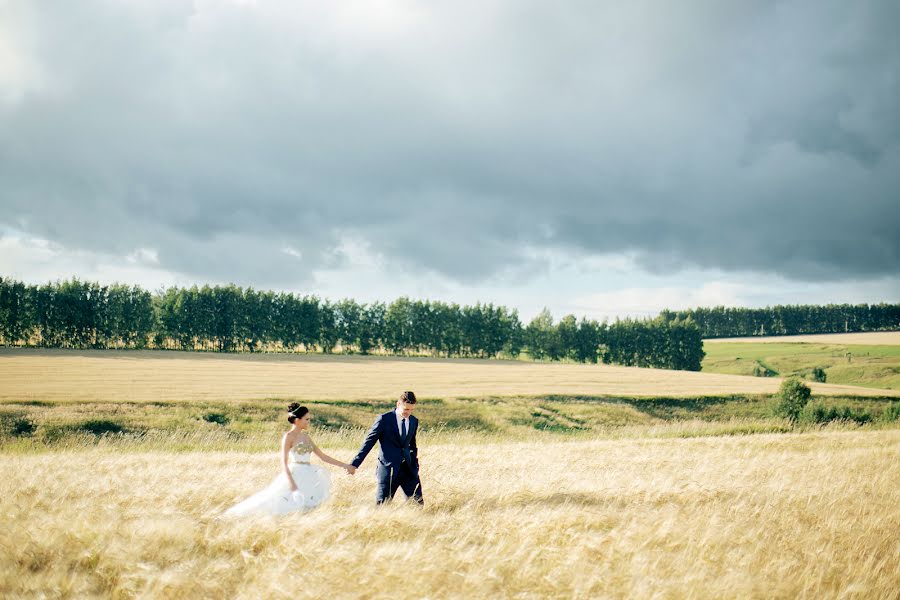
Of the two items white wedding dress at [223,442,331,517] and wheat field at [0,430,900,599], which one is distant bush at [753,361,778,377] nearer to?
wheat field at [0,430,900,599]

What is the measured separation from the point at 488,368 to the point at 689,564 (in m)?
72.6

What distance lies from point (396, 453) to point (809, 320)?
18766 cm

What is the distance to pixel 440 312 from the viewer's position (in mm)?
107125

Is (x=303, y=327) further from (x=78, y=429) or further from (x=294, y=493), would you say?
(x=294, y=493)

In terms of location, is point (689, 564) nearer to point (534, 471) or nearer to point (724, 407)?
point (534, 471)

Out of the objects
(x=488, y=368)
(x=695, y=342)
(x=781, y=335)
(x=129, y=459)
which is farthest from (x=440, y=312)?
(x=781, y=335)

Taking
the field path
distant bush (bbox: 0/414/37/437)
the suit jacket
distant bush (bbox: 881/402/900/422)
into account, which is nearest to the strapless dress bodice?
the suit jacket

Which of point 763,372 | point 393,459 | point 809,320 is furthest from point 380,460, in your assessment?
point 809,320

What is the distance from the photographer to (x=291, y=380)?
54031mm

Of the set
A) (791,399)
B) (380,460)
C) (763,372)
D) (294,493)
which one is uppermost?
(380,460)

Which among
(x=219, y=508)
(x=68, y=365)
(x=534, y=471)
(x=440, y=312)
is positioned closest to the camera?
(x=219, y=508)

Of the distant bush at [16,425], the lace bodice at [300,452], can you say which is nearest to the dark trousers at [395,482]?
the lace bodice at [300,452]

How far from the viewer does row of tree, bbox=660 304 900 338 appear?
15638 cm

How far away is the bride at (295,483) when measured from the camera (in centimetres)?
720
